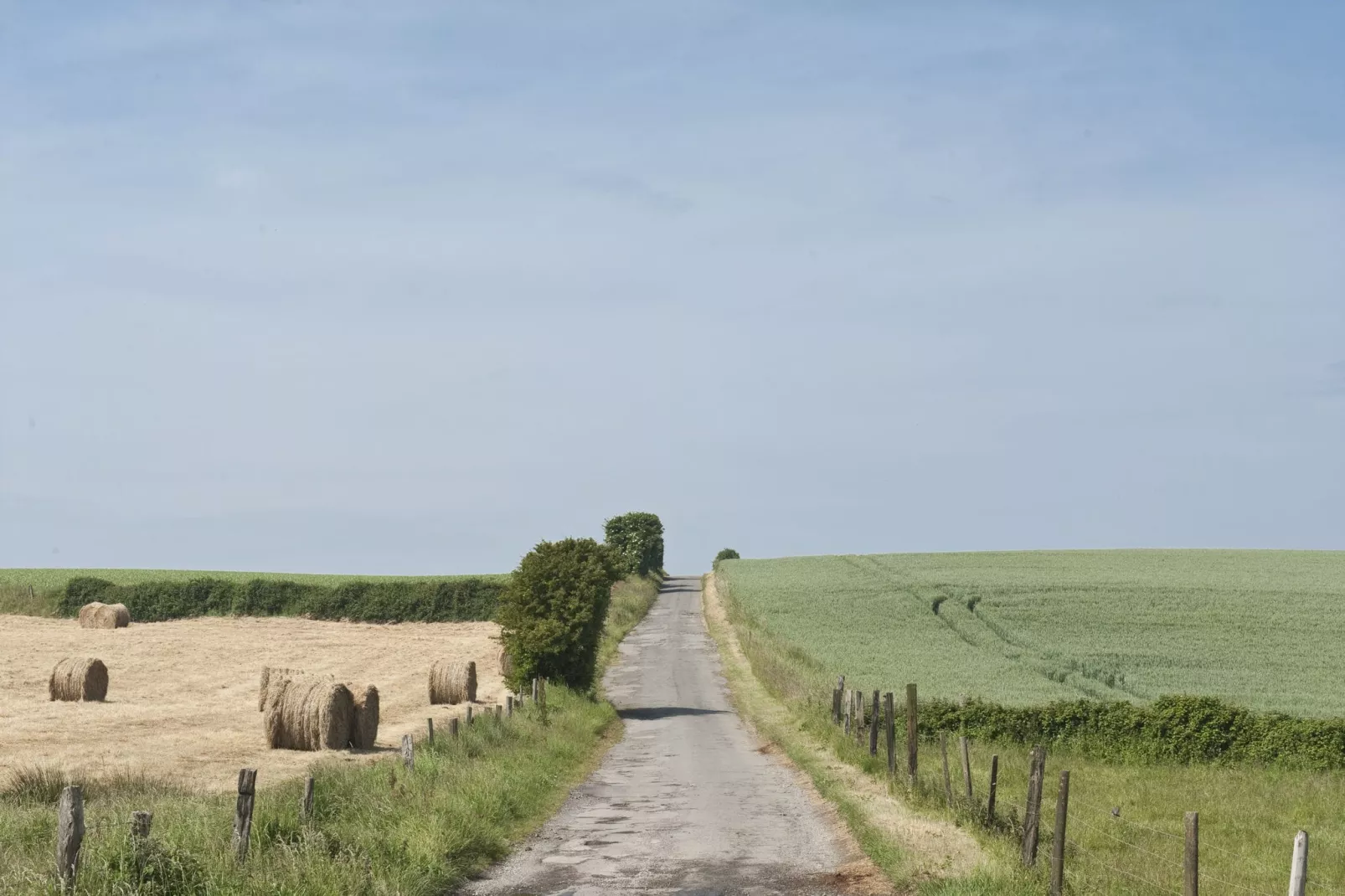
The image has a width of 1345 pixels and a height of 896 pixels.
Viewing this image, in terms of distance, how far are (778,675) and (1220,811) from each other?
21727 millimetres

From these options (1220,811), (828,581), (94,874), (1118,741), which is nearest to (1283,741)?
(1118,741)

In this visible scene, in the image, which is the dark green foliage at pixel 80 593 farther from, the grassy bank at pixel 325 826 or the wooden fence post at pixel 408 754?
the wooden fence post at pixel 408 754

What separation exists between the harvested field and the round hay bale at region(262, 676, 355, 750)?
0.98 feet

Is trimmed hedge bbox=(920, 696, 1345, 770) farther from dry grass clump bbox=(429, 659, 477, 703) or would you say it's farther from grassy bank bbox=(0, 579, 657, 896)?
dry grass clump bbox=(429, 659, 477, 703)

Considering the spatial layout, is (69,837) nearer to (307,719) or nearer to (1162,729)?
(307,719)

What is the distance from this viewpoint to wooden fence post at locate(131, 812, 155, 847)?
42.7ft

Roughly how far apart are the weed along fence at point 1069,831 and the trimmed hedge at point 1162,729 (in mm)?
1738

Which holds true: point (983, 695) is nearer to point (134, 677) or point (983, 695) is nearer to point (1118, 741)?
point (1118, 741)

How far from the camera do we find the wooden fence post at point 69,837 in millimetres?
12359

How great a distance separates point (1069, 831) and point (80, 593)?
70.4 metres

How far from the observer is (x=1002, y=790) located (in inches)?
1028

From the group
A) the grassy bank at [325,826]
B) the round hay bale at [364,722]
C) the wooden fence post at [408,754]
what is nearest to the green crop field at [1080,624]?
the round hay bale at [364,722]

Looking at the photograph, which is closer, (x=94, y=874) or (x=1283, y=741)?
(x=94, y=874)

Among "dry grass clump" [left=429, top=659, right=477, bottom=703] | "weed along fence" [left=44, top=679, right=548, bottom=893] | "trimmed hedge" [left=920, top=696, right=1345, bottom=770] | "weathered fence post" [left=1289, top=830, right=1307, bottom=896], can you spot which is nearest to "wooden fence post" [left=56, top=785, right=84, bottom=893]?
"weed along fence" [left=44, top=679, right=548, bottom=893]
